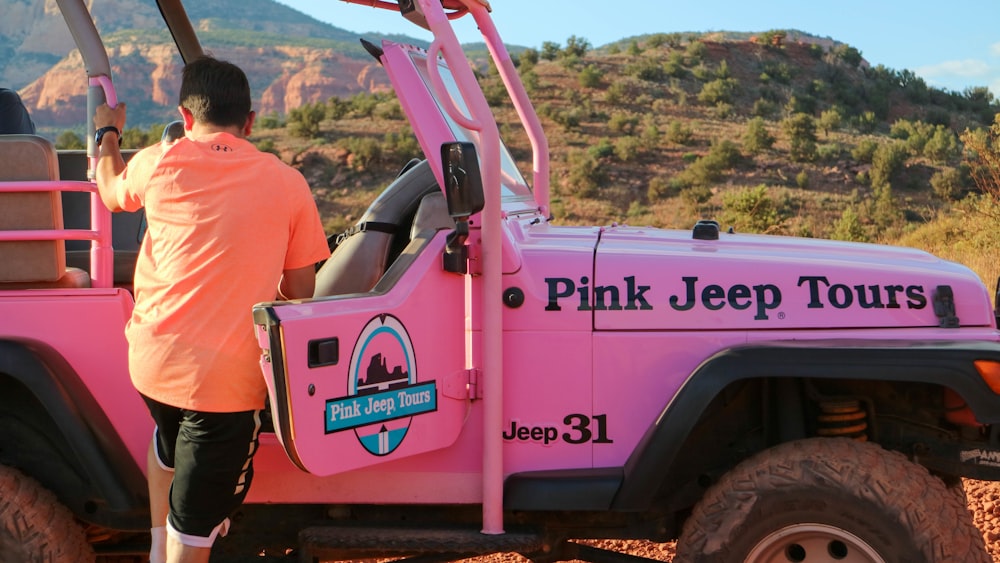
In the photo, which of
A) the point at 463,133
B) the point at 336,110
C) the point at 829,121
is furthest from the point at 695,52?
the point at 463,133


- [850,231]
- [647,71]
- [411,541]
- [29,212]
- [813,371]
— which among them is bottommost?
[850,231]

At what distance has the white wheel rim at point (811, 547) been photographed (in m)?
3.06

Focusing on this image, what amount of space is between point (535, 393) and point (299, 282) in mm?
829

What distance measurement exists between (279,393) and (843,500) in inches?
65.6

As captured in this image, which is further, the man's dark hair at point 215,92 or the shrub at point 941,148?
the shrub at point 941,148

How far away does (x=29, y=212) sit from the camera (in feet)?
11.2

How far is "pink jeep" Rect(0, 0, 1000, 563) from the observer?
3.08 metres

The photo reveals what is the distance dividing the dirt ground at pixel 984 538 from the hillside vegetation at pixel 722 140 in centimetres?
1197

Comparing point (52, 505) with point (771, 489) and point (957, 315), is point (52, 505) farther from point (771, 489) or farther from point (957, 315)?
point (957, 315)

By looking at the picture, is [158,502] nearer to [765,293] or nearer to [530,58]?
[765,293]

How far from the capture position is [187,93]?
3.08 metres

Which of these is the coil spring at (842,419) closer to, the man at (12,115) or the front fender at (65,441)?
the front fender at (65,441)

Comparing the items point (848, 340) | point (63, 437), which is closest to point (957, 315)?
point (848, 340)

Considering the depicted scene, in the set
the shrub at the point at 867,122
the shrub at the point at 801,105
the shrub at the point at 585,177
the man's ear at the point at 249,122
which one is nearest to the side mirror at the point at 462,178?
the man's ear at the point at 249,122
